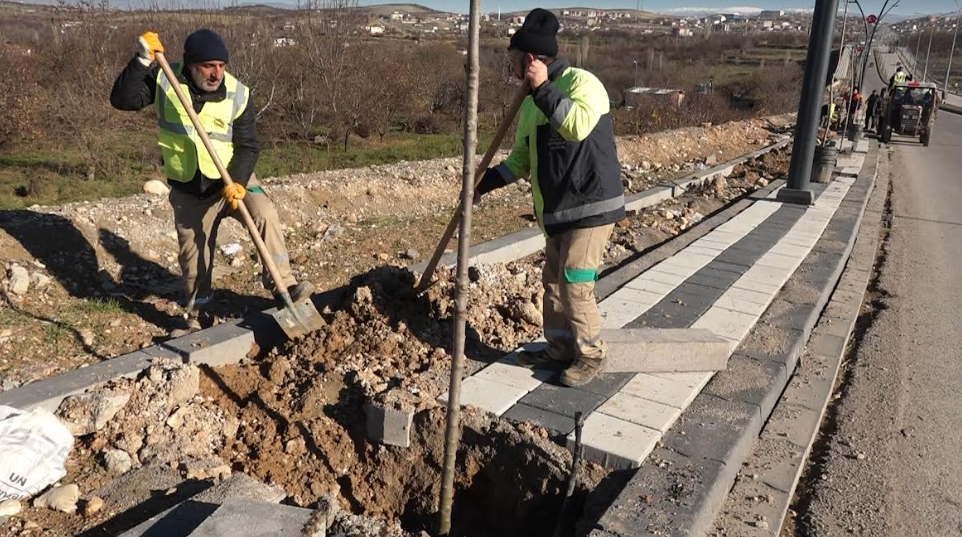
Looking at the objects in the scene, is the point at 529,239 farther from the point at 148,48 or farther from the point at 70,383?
the point at 70,383

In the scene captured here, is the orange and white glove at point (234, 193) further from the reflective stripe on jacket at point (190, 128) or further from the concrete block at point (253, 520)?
the concrete block at point (253, 520)

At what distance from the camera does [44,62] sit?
11781 mm

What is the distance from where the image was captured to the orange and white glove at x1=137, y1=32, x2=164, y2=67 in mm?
3754

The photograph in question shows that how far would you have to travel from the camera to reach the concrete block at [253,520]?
2252mm

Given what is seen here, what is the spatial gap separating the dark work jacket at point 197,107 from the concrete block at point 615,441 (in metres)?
2.53

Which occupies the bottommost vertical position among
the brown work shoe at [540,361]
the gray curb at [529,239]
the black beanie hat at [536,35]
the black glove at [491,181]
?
the brown work shoe at [540,361]

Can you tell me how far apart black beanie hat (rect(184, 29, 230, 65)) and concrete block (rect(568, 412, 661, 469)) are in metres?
2.79

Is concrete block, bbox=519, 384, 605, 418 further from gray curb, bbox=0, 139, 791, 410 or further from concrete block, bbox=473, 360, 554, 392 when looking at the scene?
gray curb, bbox=0, 139, 791, 410

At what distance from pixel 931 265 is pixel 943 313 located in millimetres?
1779

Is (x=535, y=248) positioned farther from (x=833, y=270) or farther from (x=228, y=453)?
(x=228, y=453)

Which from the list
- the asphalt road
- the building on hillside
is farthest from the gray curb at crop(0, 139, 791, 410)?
the building on hillside

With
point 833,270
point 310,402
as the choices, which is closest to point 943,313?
point 833,270

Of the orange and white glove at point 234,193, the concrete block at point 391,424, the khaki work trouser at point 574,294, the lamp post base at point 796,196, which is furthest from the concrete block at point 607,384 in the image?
the lamp post base at point 796,196

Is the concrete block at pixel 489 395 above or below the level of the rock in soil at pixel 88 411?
below
